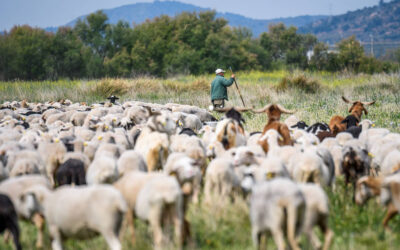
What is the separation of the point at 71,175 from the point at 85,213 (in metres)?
2.22

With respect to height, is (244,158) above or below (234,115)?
below

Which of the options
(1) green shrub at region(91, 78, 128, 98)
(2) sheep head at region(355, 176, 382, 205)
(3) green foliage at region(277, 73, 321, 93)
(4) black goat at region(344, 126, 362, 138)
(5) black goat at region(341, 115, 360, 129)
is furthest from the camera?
(3) green foliage at region(277, 73, 321, 93)

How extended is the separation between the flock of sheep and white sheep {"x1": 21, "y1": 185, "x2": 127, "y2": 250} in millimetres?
11

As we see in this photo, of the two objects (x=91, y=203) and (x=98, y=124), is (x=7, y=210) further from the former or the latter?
(x=98, y=124)

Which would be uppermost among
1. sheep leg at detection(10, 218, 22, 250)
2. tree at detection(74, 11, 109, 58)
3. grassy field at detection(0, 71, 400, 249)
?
tree at detection(74, 11, 109, 58)

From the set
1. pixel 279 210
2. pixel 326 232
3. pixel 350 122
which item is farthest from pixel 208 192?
pixel 350 122

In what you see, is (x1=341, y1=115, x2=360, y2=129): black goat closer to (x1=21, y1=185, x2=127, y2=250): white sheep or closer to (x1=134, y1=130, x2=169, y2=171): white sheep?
(x1=134, y1=130, x2=169, y2=171): white sheep

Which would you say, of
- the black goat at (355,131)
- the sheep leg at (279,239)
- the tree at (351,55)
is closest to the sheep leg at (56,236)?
the sheep leg at (279,239)

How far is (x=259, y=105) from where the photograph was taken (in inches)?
839

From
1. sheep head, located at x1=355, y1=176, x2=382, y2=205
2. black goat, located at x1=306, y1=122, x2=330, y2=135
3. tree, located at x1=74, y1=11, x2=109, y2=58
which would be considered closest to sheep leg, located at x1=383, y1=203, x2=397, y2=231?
sheep head, located at x1=355, y1=176, x2=382, y2=205

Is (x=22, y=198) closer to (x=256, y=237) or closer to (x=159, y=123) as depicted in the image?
(x=256, y=237)

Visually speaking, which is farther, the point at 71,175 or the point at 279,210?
the point at 71,175

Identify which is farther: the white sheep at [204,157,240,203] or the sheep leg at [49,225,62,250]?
the white sheep at [204,157,240,203]

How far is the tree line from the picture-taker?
176 feet
